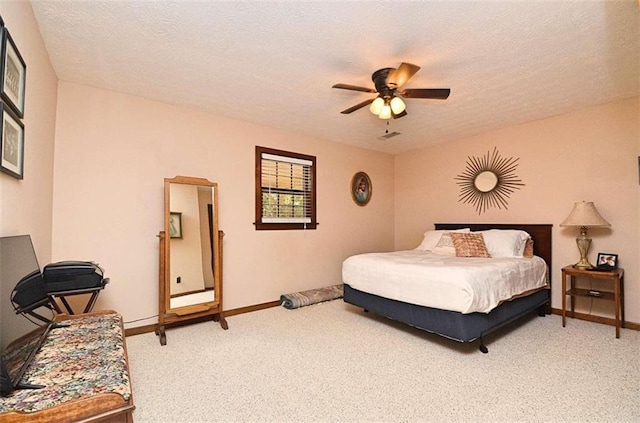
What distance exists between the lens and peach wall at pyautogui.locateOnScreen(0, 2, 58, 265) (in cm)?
164

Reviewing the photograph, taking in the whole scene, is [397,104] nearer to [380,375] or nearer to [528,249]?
[380,375]

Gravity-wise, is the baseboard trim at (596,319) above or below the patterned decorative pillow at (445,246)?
below

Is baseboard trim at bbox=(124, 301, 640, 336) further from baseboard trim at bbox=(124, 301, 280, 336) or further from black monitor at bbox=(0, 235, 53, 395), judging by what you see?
black monitor at bbox=(0, 235, 53, 395)

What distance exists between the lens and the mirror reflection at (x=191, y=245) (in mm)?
3176

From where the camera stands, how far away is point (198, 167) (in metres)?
3.57

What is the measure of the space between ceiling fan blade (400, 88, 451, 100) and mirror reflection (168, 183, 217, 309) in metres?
2.27

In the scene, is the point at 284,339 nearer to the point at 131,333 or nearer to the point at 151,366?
the point at 151,366

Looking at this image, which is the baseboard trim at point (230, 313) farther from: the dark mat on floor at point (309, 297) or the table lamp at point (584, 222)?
the table lamp at point (584, 222)

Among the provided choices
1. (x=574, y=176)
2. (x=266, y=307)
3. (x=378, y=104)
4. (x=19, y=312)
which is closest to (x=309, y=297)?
(x=266, y=307)

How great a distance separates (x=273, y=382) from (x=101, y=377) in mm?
1251

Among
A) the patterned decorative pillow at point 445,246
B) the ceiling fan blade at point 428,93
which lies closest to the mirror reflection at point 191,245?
the ceiling fan blade at point 428,93

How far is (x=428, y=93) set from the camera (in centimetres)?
254

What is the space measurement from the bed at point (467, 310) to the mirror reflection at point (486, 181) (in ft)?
1.76

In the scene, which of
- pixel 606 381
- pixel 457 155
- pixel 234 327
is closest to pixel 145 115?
pixel 234 327
